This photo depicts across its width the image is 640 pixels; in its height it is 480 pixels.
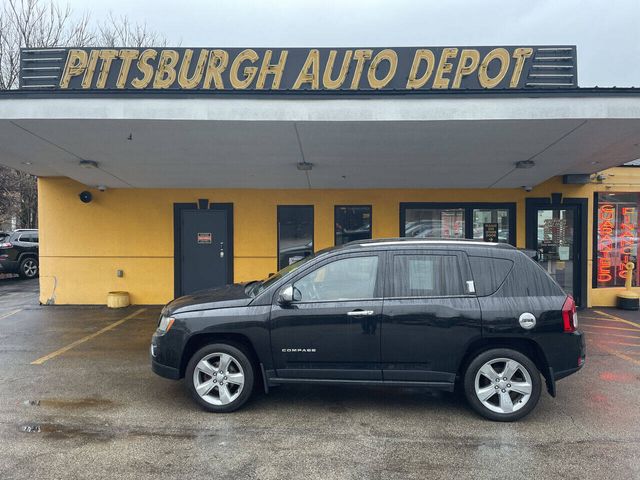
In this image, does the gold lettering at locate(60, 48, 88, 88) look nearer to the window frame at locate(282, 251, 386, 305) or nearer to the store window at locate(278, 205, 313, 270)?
the store window at locate(278, 205, 313, 270)

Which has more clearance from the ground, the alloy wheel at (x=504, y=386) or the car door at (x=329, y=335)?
the car door at (x=329, y=335)

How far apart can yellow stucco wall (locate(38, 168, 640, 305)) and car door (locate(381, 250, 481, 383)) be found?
5929 mm

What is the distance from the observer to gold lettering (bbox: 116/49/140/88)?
6812mm

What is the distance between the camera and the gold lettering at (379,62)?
6637 mm

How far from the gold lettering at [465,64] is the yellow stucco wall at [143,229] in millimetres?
3769

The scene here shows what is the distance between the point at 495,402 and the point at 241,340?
251cm

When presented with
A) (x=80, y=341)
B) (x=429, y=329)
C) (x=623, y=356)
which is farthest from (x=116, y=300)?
(x=623, y=356)

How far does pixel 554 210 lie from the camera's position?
10188 mm

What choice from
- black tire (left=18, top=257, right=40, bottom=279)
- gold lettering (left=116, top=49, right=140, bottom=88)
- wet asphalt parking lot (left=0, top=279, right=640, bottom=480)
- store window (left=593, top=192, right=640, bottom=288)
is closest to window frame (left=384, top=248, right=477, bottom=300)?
wet asphalt parking lot (left=0, top=279, right=640, bottom=480)

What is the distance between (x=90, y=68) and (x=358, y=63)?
4.10 m

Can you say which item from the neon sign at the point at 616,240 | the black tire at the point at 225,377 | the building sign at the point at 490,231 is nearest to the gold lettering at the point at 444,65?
the building sign at the point at 490,231

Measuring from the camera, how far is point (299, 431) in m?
3.99

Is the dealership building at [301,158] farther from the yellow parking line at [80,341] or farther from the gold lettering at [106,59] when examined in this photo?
the yellow parking line at [80,341]

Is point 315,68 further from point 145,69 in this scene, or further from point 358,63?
point 145,69
